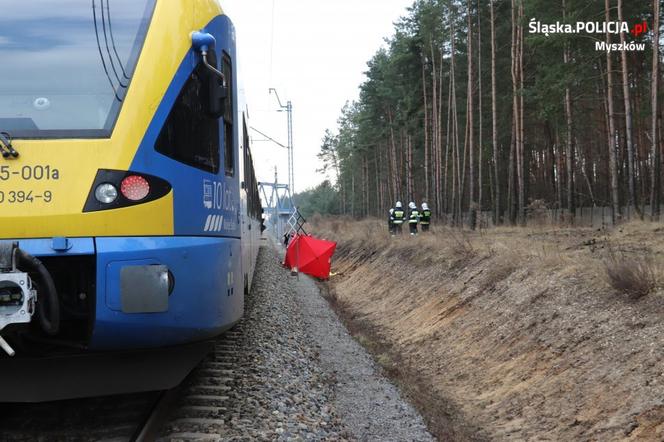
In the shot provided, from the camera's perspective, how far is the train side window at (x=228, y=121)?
17.2ft

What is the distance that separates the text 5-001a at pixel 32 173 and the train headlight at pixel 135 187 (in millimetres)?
433

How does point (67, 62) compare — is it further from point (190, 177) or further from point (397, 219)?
point (397, 219)

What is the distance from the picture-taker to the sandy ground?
5785 millimetres

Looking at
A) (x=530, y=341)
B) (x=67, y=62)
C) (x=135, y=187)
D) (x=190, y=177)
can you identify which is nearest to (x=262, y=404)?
(x=190, y=177)

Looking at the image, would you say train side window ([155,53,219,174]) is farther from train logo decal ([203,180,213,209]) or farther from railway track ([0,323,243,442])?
railway track ([0,323,243,442])

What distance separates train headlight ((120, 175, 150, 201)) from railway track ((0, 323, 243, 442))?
1.69 metres

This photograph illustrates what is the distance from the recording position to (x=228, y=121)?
17.8ft

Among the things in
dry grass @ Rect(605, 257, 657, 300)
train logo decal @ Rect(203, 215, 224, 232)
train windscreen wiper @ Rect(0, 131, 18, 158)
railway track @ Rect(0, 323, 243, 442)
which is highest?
train windscreen wiper @ Rect(0, 131, 18, 158)

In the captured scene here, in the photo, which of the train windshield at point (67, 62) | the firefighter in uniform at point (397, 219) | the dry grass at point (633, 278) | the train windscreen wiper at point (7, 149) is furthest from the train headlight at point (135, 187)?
the firefighter in uniform at point (397, 219)

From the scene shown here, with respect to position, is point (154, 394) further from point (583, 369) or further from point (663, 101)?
point (663, 101)

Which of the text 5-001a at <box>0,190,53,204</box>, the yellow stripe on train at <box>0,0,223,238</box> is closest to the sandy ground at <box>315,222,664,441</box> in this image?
the yellow stripe on train at <box>0,0,223,238</box>

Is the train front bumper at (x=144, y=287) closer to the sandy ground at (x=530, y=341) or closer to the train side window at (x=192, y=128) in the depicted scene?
the train side window at (x=192, y=128)

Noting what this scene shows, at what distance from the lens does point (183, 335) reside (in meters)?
4.26

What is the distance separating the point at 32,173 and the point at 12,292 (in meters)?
0.80
